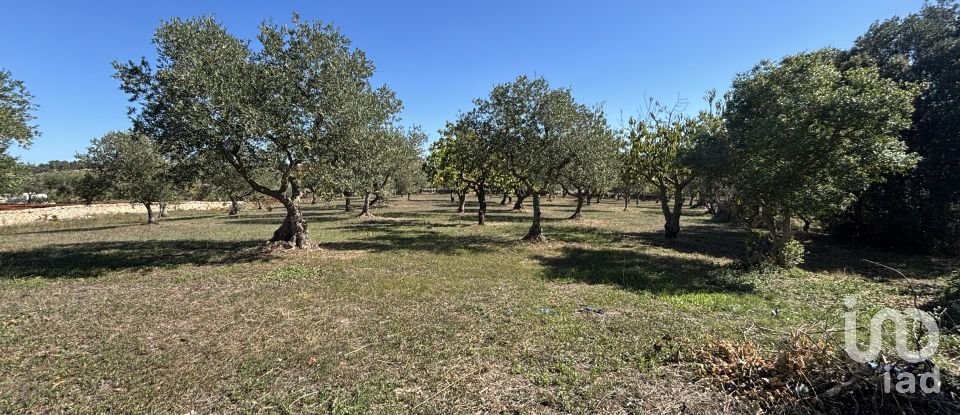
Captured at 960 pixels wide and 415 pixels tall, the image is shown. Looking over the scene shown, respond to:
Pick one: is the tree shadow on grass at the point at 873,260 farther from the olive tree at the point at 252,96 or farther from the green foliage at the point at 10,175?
the green foliage at the point at 10,175

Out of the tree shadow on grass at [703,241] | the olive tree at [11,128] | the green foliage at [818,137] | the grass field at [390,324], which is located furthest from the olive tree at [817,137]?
the olive tree at [11,128]

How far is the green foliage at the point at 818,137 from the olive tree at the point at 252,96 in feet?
56.0

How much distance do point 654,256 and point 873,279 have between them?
793 centimetres

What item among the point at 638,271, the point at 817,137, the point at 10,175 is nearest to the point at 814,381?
the point at 638,271

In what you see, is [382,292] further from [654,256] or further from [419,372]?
[654,256]

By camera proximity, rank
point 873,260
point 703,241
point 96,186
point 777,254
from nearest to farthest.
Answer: point 777,254, point 873,260, point 703,241, point 96,186

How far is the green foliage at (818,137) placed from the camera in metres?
13.5

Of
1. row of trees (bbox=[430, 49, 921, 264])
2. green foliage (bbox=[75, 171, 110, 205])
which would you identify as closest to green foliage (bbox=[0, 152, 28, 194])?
green foliage (bbox=[75, 171, 110, 205])

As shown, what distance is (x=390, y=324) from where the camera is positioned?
962 centimetres

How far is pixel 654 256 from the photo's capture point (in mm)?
19859

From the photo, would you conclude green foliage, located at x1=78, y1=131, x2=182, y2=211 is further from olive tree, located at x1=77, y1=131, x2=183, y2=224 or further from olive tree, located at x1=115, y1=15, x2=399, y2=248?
olive tree, located at x1=115, y1=15, x2=399, y2=248

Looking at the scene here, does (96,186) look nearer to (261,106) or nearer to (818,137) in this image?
(261,106)

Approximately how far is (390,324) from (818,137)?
632 inches

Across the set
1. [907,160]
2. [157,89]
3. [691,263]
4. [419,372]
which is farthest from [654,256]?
[157,89]
